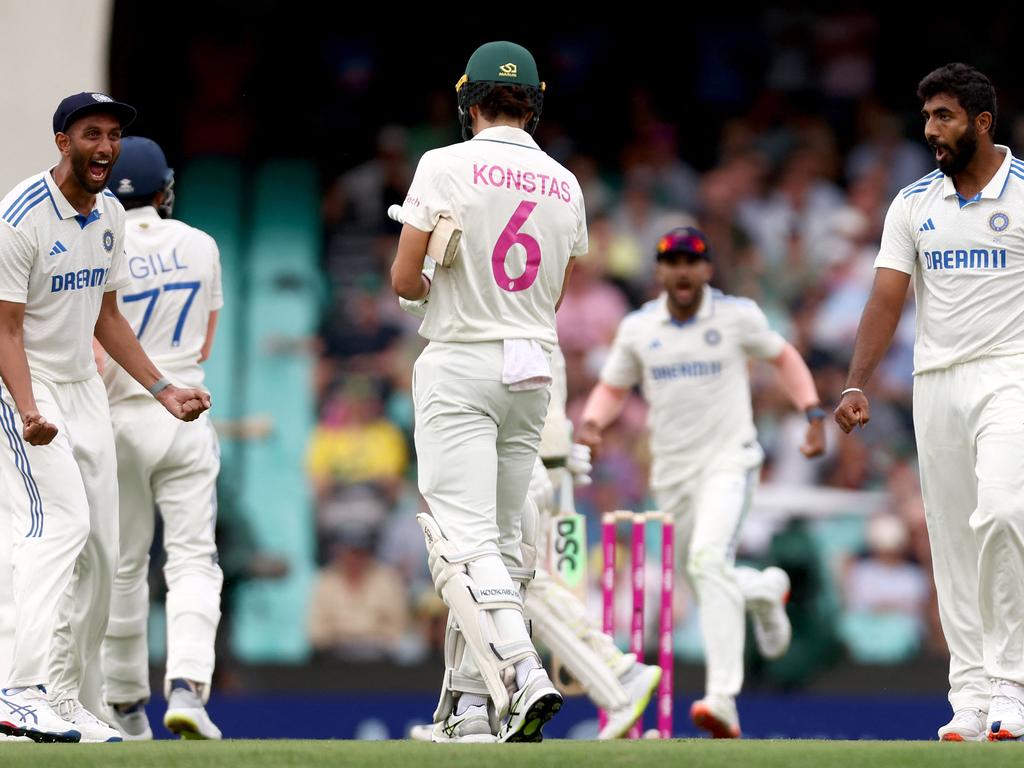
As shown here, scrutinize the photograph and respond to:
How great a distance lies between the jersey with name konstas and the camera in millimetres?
6258

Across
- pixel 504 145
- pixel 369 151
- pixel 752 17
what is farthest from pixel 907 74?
pixel 504 145

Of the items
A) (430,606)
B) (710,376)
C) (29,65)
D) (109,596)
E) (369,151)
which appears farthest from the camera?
(369,151)

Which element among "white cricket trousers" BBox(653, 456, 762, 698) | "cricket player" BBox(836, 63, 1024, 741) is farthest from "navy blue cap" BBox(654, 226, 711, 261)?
"cricket player" BBox(836, 63, 1024, 741)

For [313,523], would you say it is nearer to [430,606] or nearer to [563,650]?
[430,606]

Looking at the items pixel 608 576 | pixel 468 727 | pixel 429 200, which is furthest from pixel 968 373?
pixel 608 576

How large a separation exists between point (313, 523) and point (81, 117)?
6.25 meters

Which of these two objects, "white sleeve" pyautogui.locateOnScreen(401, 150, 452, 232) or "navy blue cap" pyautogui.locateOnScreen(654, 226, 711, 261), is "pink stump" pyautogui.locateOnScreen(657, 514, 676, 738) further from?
"white sleeve" pyautogui.locateOnScreen(401, 150, 452, 232)

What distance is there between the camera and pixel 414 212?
5.88m

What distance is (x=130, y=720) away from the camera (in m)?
7.65

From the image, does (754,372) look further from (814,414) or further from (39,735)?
(39,735)

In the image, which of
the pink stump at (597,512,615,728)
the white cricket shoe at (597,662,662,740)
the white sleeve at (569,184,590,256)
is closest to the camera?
the white sleeve at (569,184,590,256)

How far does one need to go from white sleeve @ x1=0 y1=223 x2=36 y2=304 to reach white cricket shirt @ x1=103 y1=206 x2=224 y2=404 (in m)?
1.29

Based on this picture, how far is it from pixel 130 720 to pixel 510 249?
2.81m

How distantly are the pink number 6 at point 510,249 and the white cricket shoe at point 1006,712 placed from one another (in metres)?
1.92
